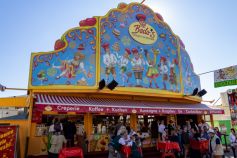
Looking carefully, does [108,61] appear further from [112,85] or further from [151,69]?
[151,69]

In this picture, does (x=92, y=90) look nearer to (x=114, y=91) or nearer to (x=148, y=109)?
(x=114, y=91)

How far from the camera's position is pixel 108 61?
467 inches

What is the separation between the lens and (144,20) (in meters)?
14.2

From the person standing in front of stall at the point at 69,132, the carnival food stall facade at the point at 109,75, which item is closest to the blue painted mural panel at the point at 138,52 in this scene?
the carnival food stall facade at the point at 109,75

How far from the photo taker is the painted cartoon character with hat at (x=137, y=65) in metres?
12.7

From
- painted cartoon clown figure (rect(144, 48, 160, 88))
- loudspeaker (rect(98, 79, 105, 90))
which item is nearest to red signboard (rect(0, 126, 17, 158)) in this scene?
loudspeaker (rect(98, 79, 105, 90))

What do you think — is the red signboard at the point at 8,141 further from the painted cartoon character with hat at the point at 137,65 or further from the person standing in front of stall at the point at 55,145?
the painted cartoon character with hat at the point at 137,65

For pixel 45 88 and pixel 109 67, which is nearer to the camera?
pixel 45 88

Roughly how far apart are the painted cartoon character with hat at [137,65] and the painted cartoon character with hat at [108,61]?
1.31m

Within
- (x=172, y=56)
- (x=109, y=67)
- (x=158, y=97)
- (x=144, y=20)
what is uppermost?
(x=144, y=20)

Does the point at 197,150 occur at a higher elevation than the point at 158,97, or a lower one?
lower

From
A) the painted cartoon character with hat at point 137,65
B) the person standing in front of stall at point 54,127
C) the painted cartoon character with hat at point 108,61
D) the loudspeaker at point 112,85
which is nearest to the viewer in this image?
the person standing in front of stall at point 54,127

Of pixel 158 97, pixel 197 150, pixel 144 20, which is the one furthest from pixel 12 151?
pixel 144 20

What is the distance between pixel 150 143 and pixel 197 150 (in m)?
3.77
